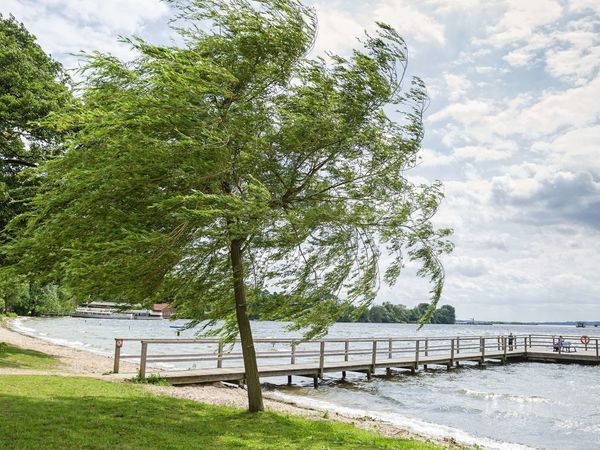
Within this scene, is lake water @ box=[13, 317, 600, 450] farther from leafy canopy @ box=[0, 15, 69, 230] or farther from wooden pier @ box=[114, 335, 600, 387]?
leafy canopy @ box=[0, 15, 69, 230]

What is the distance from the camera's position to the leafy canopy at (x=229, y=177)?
8.92 metres

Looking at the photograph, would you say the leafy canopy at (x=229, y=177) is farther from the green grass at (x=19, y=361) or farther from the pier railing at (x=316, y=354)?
the green grass at (x=19, y=361)

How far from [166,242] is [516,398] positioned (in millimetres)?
19640

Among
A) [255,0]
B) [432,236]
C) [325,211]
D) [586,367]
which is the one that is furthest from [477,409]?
[586,367]

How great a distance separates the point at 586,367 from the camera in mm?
35750

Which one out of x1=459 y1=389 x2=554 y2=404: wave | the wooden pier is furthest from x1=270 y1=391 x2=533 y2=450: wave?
x1=459 y1=389 x2=554 y2=404: wave

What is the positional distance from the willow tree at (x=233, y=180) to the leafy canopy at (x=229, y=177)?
1.2 inches

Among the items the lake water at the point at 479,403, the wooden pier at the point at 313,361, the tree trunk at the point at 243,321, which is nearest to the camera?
the tree trunk at the point at 243,321

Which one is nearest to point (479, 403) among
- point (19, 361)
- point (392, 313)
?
point (19, 361)

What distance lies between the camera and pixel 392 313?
2502 inches

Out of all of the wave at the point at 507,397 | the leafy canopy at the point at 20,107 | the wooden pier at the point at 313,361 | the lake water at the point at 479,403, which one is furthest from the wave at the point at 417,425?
the leafy canopy at the point at 20,107

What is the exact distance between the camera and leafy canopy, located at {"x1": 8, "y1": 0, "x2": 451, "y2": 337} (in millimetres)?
8922

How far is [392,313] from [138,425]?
5643cm

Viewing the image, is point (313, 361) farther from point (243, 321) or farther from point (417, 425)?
point (243, 321)
